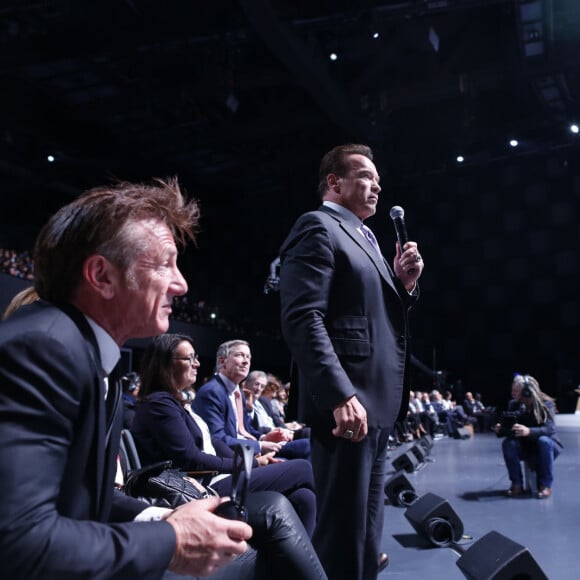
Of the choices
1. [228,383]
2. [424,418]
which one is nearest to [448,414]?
[424,418]

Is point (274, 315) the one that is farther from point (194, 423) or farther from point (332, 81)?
point (194, 423)

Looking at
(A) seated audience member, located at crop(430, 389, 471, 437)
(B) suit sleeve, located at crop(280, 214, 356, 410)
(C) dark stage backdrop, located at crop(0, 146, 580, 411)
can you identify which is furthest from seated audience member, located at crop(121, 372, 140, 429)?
(C) dark stage backdrop, located at crop(0, 146, 580, 411)

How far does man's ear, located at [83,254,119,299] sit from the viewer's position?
92 centimetres

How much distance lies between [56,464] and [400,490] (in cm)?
429

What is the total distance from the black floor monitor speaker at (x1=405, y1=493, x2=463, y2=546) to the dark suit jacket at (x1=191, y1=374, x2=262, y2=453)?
945 mm

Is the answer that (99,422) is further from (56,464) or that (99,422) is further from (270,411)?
(270,411)

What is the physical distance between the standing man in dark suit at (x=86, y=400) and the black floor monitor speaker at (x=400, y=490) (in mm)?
3813

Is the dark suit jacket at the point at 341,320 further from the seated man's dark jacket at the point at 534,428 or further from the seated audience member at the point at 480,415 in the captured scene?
the seated audience member at the point at 480,415

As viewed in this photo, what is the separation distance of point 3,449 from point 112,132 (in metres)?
13.0

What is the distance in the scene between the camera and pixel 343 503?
1.70 m

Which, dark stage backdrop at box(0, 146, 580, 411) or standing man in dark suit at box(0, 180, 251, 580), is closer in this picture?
standing man in dark suit at box(0, 180, 251, 580)

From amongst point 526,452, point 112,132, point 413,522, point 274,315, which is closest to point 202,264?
point 274,315

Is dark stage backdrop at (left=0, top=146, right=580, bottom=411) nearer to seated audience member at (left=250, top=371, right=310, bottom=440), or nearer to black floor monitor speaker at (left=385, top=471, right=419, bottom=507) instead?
seated audience member at (left=250, top=371, right=310, bottom=440)

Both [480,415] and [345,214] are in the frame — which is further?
[480,415]
